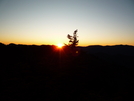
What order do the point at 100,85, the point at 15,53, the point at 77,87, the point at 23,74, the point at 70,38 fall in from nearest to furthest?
the point at 77,87 < the point at 100,85 < the point at 23,74 < the point at 15,53 < the point at 70,38

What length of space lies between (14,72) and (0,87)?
238 inches

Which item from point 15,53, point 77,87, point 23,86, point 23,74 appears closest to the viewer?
point 23,86

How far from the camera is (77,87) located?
58.0 feet

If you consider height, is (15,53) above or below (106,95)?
above

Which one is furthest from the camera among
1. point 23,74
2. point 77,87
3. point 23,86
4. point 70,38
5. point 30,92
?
point 70,38

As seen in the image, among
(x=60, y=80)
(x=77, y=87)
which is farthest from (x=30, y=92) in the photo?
(x=77, y=87)

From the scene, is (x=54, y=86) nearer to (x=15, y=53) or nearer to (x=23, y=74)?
(x=23, y=74)

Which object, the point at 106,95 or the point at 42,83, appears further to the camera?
the point at 42,83

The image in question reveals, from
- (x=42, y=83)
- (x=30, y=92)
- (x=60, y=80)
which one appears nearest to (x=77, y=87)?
(x=60, y=80)

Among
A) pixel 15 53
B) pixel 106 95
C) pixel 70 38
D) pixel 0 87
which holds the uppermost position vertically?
pixel 70 38

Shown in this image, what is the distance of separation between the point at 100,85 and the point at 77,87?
16.1 feet

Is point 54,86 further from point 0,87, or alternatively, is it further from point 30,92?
point 0,87

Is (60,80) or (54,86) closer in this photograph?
(54,86)

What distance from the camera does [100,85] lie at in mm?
19391
